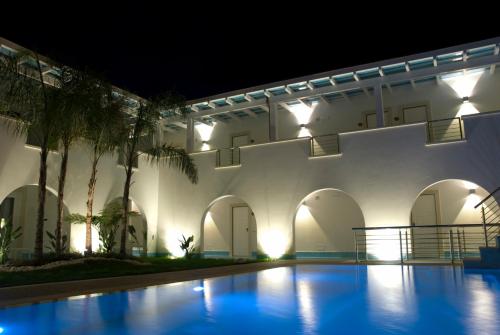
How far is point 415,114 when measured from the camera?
14984 millimetres

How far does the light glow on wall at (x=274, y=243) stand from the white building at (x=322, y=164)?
0.04 m

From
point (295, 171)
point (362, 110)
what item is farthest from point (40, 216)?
point (362, 110)

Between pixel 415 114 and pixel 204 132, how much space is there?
30.1ft

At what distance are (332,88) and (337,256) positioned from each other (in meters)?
6.44

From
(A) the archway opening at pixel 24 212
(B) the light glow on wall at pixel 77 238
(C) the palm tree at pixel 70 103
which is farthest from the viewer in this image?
(A) the archway opening at pixel 24 212

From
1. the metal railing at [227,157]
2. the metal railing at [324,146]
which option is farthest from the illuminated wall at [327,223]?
the metal railing at [227,157]

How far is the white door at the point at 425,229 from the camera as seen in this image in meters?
14.1

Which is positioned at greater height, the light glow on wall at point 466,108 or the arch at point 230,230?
the light glow on wall at point 466,108

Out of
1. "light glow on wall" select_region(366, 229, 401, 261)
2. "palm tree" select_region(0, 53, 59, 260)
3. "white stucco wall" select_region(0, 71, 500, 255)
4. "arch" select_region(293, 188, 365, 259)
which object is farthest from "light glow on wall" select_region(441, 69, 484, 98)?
"palm tree" select_region(0, 53, 59, 260)

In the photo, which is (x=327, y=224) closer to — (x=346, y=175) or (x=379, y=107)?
(x=346, y=175)

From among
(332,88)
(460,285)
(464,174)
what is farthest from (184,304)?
(332,88)

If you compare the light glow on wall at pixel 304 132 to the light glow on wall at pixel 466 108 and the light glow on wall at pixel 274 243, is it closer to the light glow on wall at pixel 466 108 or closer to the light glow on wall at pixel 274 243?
the light glow on wall at pixel 274 243

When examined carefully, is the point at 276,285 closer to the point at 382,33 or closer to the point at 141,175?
the point at 141,175

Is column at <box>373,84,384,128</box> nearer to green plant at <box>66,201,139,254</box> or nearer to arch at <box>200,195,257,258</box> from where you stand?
arch at <box>200,195,257,258</box>
